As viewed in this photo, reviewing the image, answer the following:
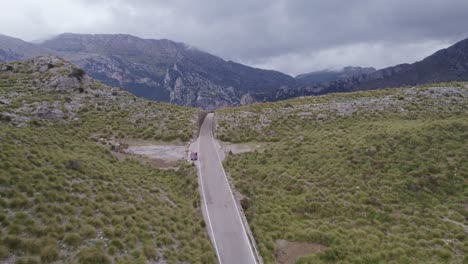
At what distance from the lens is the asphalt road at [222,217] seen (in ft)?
51.8

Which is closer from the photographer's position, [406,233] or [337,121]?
[406,233]

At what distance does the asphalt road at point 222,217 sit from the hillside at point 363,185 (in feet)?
3.64

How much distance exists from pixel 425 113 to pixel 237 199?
32.9 metres

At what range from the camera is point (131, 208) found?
16.9 meters

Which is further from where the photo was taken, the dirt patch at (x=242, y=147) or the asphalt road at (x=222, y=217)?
the dirt patch at (x=242, y=147)

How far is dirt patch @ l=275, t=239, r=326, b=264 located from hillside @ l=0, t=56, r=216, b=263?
14.2ft

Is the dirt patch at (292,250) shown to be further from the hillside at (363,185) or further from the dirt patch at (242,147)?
the dirt patch at (242,147)

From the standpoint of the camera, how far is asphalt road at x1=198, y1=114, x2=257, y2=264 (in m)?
15.8

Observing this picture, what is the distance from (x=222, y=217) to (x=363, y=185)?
12.6 m

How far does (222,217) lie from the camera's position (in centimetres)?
1953

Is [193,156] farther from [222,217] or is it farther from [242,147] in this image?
[222,217]

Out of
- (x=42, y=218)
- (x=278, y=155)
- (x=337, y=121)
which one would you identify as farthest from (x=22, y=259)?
(x=337, y=121)

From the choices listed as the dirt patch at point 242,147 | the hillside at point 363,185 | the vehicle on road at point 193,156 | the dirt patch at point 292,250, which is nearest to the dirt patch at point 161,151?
the vehicle on road at point 193,156

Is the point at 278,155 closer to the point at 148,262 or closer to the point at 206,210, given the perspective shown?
the point at 206,210
